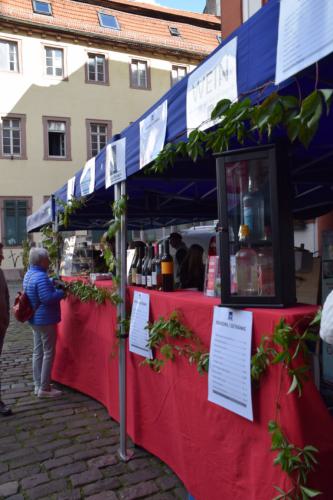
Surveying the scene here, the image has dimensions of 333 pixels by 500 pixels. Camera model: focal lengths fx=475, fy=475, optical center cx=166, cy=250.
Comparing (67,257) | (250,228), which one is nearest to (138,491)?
(250,228)

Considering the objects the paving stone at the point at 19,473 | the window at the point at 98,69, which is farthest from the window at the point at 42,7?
the paving stone at the point at 19,473

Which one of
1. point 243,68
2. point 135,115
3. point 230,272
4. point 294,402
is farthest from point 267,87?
point 135,115

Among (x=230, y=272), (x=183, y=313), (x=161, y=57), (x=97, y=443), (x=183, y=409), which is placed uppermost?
(x=161, y=57)

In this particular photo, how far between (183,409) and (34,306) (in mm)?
2459

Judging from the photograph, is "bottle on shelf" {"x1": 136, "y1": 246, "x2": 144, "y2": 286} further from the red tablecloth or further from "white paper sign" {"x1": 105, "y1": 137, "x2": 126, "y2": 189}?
"white paper sign" {"x1": 105, "y1": 137, "x2": 126, "y2": 189}

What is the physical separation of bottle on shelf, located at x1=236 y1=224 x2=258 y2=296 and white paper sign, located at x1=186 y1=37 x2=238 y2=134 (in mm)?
556

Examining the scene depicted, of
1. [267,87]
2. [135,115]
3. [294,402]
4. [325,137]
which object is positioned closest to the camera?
[267,87]

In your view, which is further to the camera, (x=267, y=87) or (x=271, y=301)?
(x=271, y=301)

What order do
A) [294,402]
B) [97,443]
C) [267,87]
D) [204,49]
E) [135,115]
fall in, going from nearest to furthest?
[267,87] < [294,402] < [97,443] < [135,115] < [204,49]

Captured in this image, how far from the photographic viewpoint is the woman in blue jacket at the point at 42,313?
4.78 meters

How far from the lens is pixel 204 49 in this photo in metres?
26.5

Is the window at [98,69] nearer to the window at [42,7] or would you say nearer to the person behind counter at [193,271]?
the window at [42,7]

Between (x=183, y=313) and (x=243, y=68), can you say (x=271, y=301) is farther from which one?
(x=243, y=68)

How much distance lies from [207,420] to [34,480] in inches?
57.2
